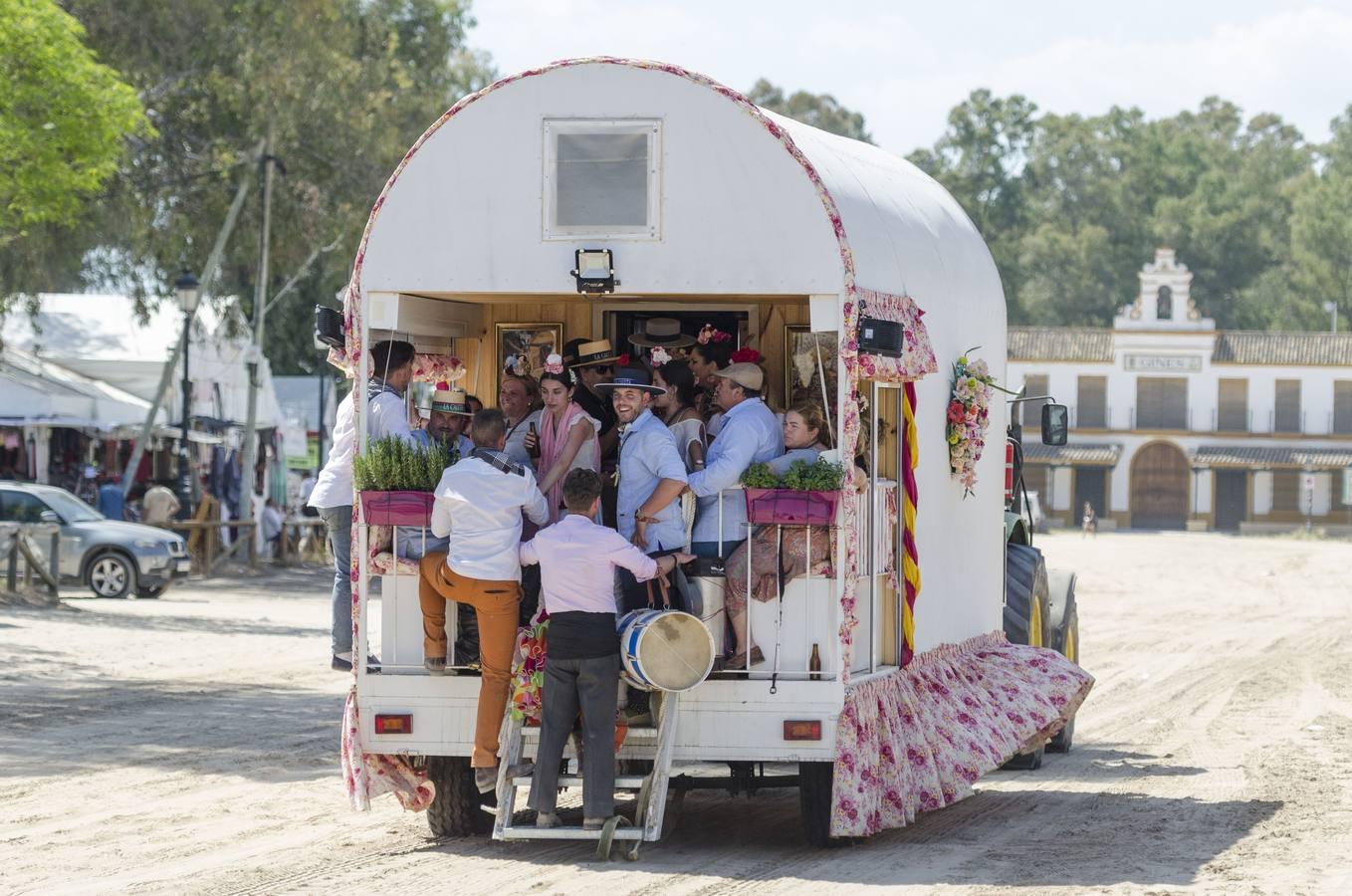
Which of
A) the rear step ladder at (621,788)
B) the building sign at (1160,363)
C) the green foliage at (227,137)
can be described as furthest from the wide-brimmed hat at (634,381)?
the building sign at (1160,363)

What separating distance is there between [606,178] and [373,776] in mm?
3147

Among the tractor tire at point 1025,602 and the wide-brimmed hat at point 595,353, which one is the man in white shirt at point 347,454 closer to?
the wide-brimmed hat at point 595,353

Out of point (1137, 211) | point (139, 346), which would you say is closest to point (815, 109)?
point (1137, 211)

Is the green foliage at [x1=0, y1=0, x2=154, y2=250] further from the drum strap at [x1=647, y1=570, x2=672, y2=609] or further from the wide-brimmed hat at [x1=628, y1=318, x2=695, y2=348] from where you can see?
the drum strap at [x1=647, y1=570, x2=672, y2=609]

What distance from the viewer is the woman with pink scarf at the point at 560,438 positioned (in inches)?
415

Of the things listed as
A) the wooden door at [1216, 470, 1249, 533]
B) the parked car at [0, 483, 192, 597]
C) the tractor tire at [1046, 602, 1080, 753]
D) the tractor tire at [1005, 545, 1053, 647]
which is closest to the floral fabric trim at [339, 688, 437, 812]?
the tractor tire at [1005, 545, 1053, 647]

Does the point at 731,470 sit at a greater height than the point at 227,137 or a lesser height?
lesser

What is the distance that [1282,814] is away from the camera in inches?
452

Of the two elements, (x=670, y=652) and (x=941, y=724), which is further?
(x=941, y=724)

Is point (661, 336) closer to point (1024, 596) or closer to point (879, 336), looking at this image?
point (879, 336)

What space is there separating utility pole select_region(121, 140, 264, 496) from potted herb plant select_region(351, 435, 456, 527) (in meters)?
22.9

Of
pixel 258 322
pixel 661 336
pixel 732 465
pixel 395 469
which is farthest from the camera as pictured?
pixel 258 322

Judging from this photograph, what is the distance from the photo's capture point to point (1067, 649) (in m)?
16.3

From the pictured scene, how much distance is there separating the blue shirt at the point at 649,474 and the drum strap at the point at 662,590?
0.20 meters
